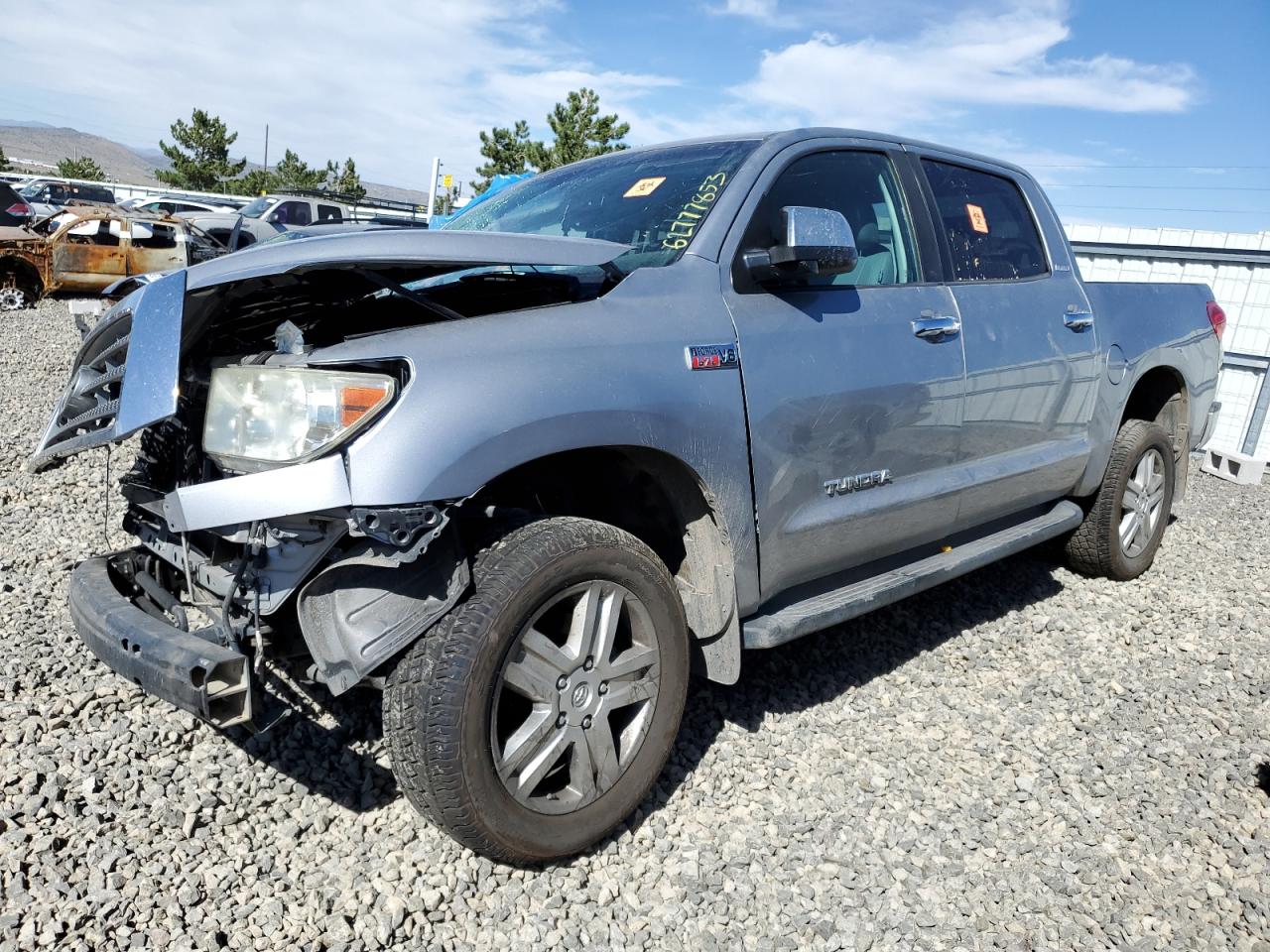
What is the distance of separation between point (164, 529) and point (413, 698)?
971mm

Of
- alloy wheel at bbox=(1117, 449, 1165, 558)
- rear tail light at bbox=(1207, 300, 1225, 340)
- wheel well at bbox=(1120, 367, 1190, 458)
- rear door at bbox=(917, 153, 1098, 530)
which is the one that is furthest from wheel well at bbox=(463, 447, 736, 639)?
rear tail light at bbox=(1207, 300, 1225, 340)

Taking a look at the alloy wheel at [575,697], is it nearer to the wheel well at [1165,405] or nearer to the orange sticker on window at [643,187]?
the orange sticker on window at [643,187]

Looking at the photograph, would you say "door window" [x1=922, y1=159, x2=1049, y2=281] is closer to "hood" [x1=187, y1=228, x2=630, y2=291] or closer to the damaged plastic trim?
"hood" [x1=187, y1=228, x2=630, y2=291]

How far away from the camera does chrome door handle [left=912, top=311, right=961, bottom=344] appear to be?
3.19 metres

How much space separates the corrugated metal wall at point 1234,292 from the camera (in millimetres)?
9555

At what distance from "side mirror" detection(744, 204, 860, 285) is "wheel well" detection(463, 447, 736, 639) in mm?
685

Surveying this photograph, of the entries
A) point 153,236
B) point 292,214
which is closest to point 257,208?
point 292,214

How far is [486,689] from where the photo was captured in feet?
7.04

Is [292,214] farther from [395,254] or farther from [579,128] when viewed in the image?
[395,254]

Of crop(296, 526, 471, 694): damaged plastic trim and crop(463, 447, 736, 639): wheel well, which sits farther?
crop(463, 447, 736, 639): wheel well

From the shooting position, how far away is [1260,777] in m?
3.12

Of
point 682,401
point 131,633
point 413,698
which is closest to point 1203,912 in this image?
point 682,401

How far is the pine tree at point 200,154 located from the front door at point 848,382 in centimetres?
4871

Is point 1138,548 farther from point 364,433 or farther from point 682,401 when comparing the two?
point 364,433
